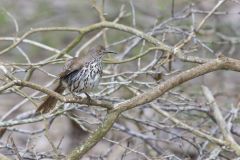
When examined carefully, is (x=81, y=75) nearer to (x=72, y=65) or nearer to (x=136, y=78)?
(x=72, y=65)

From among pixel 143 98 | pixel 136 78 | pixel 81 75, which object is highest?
pixel 136 78

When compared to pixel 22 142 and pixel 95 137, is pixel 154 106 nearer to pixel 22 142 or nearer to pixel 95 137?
pixel 95 137

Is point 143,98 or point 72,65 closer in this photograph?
point 143,98

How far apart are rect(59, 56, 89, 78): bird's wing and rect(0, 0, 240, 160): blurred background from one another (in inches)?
11.7

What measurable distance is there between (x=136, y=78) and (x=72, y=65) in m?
2.04

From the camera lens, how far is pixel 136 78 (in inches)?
301

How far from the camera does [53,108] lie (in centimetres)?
548

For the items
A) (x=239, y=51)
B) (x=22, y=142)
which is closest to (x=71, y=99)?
(x=22, y=142)

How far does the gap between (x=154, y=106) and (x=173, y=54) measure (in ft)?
4.07

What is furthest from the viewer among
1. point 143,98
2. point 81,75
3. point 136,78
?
point 136,78

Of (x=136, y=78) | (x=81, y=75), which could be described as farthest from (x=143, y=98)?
(x=136, y=78)

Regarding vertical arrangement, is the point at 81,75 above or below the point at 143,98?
above

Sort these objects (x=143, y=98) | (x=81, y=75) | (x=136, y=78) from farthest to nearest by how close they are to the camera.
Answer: (x=136, y=78)
(x=81, y=75)
(x=143, y=98)

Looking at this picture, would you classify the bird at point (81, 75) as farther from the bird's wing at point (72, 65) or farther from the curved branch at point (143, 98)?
the curved branch at point (143, 98)
